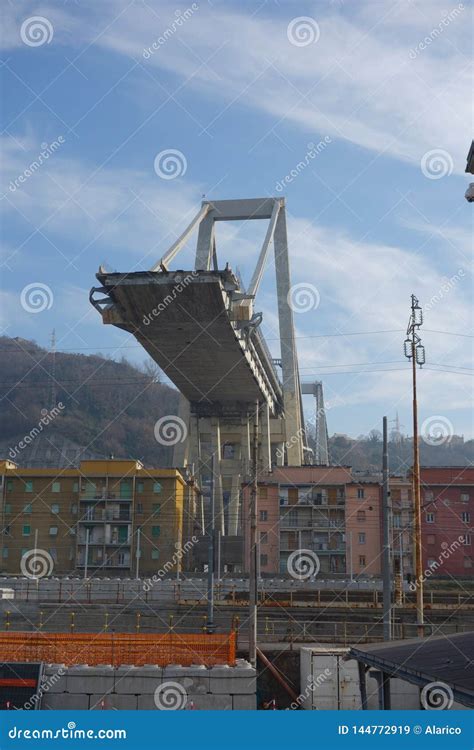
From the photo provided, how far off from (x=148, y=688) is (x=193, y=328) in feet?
98.8

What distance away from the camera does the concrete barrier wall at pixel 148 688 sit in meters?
18.2

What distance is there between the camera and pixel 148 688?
18375mm

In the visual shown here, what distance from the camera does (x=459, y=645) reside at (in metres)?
14.9

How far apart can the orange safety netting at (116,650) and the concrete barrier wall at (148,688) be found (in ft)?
2.08

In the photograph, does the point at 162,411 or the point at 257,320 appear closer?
Result: the point at 257,320

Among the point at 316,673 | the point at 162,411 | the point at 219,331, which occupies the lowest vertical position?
the point at 316,673

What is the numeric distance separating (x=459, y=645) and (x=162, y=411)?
12222 cm

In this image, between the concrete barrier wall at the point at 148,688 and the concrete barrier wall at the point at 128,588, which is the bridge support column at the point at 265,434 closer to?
the concrete barrier wall at the point at 128,588

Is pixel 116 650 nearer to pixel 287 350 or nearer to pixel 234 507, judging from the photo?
pixel 234 507

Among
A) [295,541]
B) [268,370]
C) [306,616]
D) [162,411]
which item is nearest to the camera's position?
[306,616]

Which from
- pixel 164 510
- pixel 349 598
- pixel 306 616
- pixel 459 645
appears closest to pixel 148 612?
pixel 306 616

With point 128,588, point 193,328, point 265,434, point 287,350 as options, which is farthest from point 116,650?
point 287,350

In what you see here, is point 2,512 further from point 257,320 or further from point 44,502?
point 257,320

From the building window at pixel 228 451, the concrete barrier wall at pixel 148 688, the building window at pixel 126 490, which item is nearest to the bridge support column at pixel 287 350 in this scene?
the building window at pixel 228 451
